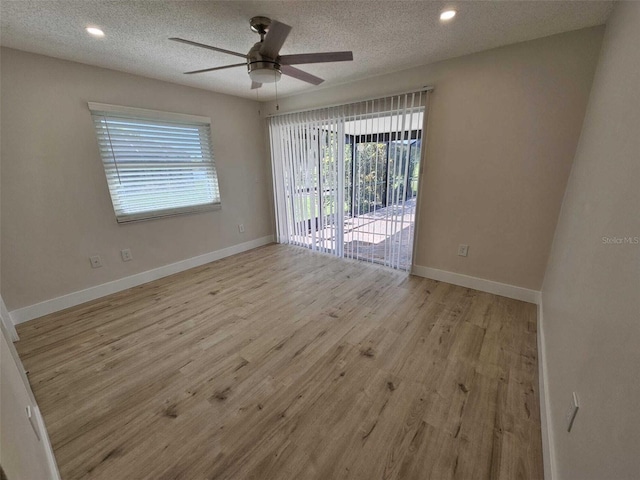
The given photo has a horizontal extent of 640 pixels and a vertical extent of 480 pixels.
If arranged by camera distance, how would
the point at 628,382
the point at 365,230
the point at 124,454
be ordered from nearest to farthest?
the point at 628,382 < the point at 124,454 < the point at 365,230

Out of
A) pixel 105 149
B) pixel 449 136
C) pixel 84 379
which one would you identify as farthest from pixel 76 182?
pixel 449 136

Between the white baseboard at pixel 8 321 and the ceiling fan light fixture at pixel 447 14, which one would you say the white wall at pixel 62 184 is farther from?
the ceiling fan light fixture at pixel 447 14

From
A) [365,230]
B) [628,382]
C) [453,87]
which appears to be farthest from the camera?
[365,230]

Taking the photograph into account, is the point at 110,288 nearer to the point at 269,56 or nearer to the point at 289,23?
the point at 269,56

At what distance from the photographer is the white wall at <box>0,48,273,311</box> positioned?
2203 mm

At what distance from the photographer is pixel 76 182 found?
8.33 feet

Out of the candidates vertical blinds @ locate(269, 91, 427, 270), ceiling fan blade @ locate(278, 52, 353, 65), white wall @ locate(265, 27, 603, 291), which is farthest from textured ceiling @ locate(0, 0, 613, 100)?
vertical blinds @ locate(269, 91, 427, 270)

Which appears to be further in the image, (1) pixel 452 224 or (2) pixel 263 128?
(2) pixel 263 128

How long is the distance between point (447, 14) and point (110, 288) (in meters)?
4.01

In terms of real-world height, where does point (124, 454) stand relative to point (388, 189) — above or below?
below

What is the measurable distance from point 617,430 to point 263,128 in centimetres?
454

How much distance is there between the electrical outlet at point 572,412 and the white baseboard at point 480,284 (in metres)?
1.76

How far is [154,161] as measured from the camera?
9.96ft

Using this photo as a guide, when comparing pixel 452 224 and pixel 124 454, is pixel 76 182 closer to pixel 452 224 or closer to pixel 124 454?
pixel 124 454
